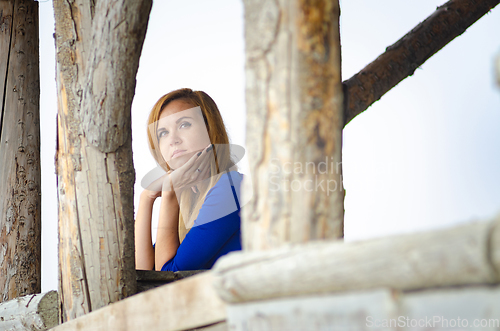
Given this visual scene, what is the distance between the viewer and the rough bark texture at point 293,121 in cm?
75

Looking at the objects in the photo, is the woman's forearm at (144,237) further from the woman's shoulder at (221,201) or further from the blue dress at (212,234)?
the woman's shoulder at (221,201)

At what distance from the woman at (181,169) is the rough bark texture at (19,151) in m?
0.68

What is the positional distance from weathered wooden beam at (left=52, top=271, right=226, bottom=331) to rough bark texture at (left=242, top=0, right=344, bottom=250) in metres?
0.15

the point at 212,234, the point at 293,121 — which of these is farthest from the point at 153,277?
the point at 293,121

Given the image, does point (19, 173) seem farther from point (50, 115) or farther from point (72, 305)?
point (50, 115)

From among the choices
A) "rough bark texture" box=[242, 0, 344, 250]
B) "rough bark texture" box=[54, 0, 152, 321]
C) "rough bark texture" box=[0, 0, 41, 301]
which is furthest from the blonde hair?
"rough bark texture" box=[242, 0, 344, 250]

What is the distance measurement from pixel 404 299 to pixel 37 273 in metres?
2.14

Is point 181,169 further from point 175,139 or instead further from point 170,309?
point 170,309

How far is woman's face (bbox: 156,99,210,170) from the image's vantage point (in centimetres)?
194

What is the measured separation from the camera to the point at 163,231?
1.94 meters

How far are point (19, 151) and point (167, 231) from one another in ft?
3.08

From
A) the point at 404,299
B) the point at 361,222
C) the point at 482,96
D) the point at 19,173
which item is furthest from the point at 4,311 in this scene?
the point at 482,96

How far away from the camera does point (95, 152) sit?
4.53 feet

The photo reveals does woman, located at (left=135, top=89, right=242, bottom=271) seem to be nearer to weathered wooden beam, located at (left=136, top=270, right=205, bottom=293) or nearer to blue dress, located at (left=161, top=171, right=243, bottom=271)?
blue dress, located at (left=161, top=171, right=243, bottom=271)
